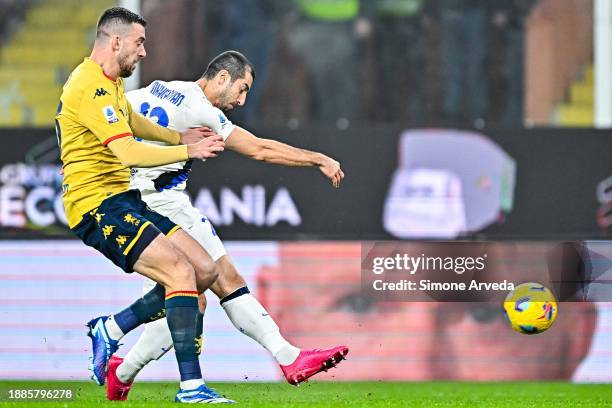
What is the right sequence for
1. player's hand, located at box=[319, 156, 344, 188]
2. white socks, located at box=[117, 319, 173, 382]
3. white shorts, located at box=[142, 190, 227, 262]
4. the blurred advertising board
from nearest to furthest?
1. player's hand, located at box=[319, 156, 344, 188]
2. white socks, located at box=[117, 319, 173, 382]
3. white shorts, located at box=[142, 190, 227, 262]
4. the blurred advertising board

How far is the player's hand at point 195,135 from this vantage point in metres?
8.52

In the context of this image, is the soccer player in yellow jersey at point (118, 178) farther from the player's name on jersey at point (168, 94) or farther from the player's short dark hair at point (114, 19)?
the player's name on jersey at point (168, 94)

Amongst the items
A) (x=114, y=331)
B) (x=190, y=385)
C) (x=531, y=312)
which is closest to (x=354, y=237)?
(x=531, y=312)

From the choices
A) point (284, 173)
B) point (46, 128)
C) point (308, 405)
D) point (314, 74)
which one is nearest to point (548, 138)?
point (284, 173)

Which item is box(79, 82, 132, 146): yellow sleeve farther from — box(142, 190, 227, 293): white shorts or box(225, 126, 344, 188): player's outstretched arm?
box(142, 190, 227, 293): white shorts

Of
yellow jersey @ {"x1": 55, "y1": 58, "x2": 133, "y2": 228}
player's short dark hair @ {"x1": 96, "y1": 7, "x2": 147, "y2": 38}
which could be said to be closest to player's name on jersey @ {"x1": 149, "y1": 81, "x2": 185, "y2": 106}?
yellow jersey @ {"x1": 55, "y1": 58, "x2": 133, "y2": 228}

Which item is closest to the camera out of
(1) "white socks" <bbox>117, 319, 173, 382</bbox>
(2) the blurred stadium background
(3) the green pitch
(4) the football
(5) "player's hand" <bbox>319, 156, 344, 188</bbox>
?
(5) "player's hand" <bbox>319, 156, 344, 188</bbox>

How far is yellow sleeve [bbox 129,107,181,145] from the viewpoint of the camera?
8422mm

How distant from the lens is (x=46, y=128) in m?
12.5

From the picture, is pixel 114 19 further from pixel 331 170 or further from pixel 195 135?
pixel 331 170

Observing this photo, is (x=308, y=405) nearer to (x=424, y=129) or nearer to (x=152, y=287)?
(x=152, y=287)

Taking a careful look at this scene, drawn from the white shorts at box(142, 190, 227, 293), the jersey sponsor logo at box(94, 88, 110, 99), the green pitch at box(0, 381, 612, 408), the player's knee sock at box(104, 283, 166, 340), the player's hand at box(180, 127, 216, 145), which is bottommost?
the green pitch at box(0, 381, 612, 408)

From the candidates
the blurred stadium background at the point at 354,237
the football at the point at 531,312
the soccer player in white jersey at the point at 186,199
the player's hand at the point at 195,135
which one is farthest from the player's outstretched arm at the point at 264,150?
the blurred stadium background at the point at 354,237

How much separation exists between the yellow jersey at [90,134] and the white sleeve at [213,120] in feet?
1.78
